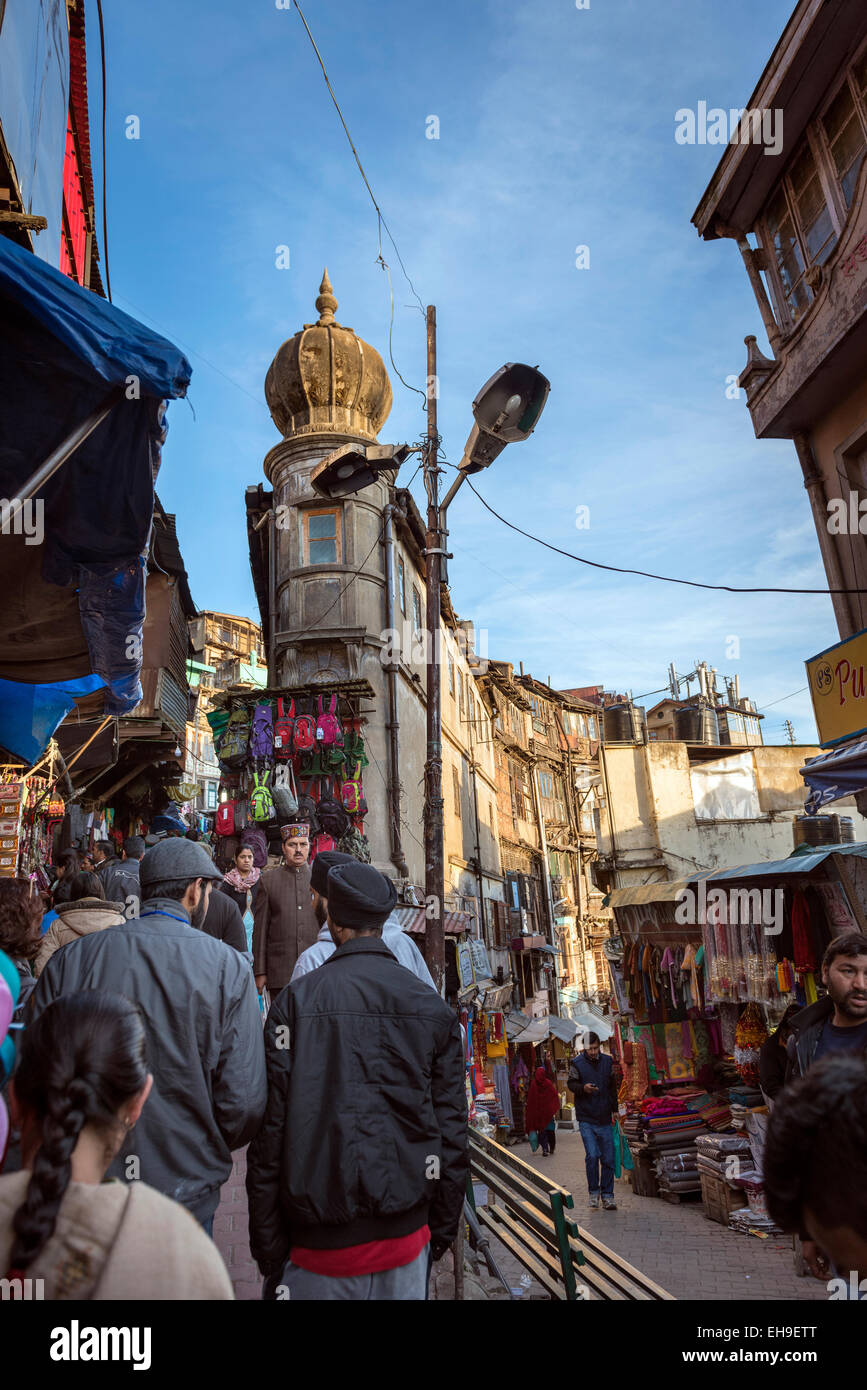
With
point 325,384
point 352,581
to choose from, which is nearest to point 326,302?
point 325,384

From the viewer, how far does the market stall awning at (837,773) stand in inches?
346

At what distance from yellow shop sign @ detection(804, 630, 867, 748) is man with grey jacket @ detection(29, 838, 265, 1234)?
29.5 feet

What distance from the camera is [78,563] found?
14.0 ft

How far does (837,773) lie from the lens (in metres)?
9.05

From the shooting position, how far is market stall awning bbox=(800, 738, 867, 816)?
8.78 m

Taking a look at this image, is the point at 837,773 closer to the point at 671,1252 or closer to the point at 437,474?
the point at 671,1252

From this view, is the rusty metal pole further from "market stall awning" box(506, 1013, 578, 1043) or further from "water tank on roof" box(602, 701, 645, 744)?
"water tank on roof" box(602, 701, 645, 744)

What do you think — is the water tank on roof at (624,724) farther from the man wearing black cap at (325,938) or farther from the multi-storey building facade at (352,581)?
the man wearing black cap at (325,938)

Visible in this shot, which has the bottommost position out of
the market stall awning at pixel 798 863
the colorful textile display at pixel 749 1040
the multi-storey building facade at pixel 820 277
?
the colorful textile display at pixel 749 1040

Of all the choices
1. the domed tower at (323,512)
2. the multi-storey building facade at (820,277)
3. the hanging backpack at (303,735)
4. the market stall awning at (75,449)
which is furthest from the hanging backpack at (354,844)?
the market stall awning at (75,449)

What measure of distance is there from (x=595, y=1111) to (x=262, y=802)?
9126mm

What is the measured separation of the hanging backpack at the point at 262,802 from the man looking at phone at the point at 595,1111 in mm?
8313

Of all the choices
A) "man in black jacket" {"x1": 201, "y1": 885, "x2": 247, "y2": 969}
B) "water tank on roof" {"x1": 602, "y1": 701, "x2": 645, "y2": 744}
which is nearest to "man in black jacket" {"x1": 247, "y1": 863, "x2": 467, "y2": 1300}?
"man in black jacket" {"x1": 201, "y1": 885, "x2": 247, "y2": 969}
